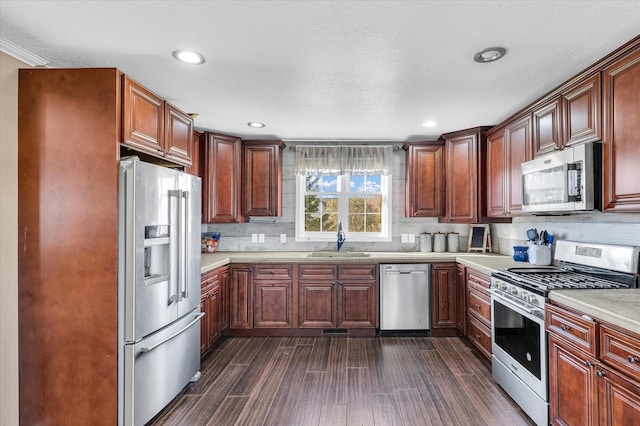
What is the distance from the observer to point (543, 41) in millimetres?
1958

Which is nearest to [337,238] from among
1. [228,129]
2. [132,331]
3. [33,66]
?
[228,129]

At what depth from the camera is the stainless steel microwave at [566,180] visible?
2.21 meters

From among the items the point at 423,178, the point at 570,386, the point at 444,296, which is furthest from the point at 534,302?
the point at 423,178

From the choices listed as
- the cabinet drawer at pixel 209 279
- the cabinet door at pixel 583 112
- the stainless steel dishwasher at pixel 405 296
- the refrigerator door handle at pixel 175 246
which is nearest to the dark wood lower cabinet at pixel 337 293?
the stainless steel dishwasher at pixel 405 296

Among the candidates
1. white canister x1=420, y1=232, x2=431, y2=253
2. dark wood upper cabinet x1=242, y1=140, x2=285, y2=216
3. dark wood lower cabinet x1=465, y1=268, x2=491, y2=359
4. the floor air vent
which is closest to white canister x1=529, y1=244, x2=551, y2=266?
dark wood lower cabinet x1=465, y1=268, x2=491, y2=359

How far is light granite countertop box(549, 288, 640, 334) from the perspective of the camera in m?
1.54

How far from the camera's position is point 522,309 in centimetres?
235

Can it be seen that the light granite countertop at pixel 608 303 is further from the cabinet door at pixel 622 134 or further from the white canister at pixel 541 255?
the white canister at pixel 541 255

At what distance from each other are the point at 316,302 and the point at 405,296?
100 cm

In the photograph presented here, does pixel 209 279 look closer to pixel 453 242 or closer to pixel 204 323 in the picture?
pixel 204 323

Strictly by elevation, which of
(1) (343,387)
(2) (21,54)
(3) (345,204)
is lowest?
(1) (343,387)

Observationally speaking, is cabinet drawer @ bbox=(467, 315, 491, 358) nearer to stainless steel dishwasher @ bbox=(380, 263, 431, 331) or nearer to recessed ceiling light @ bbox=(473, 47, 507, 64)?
stainless steel dishwasher @ bbox=(380, 263, 431, 331)

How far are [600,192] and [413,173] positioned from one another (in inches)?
86.2

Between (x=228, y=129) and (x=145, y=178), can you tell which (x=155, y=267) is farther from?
(x=228, y=129)
